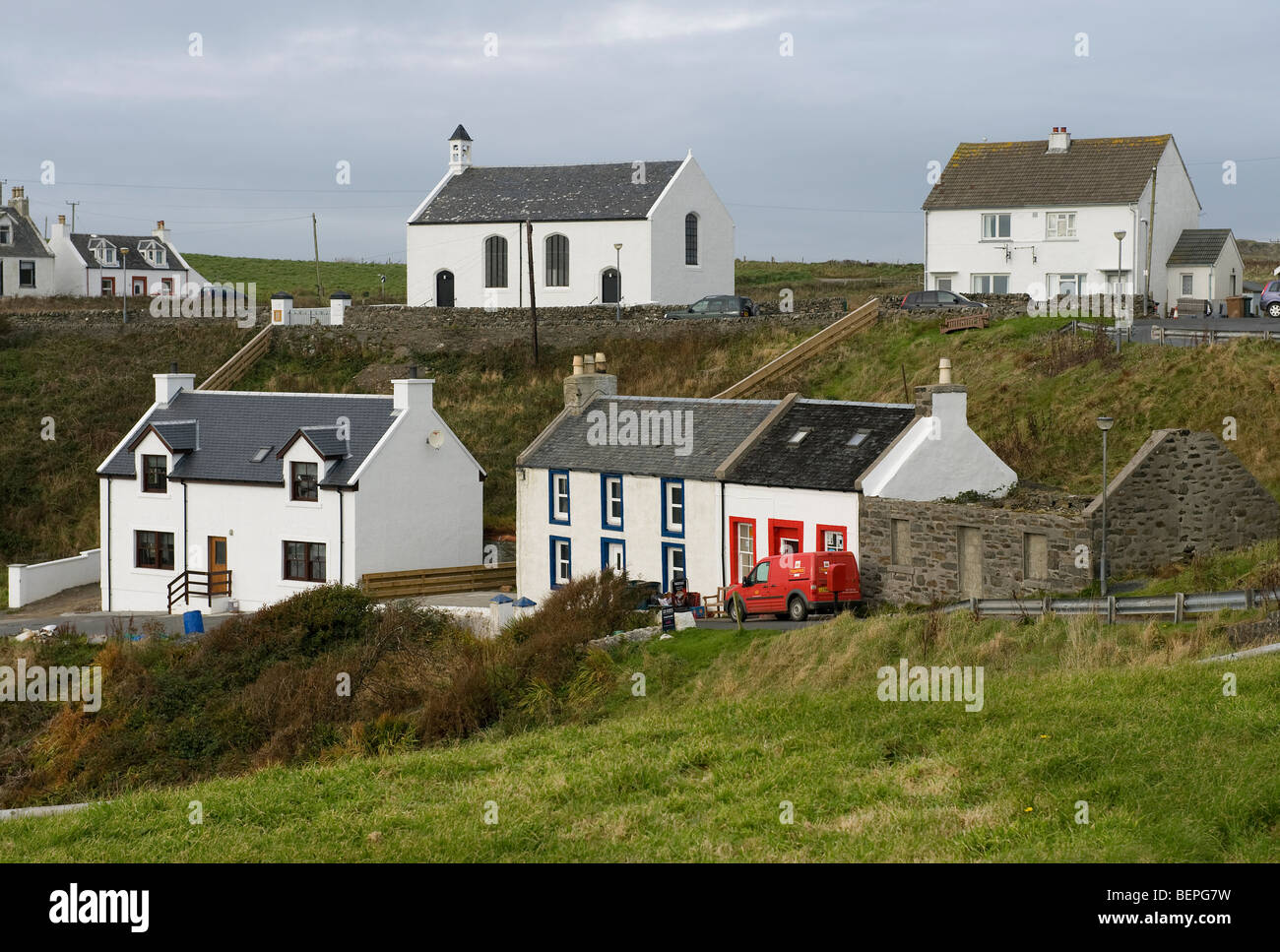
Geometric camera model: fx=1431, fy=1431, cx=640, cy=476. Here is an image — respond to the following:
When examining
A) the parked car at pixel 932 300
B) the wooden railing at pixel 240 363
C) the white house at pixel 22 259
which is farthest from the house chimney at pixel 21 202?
the parked car at pixel 932 300

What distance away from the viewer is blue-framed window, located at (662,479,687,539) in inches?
1377

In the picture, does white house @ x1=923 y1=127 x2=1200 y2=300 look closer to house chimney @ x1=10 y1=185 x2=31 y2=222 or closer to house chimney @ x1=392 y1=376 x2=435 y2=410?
house chimney @ x1=392 y1=376 x2=435 y2=410

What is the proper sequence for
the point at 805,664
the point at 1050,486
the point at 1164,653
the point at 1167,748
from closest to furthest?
the point at 1167,748 → the point at 1164,653 → the point at 805,664 → the point at 1050,486

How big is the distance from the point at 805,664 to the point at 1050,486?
44.6ft

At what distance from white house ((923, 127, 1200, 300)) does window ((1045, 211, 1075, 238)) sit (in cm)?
4

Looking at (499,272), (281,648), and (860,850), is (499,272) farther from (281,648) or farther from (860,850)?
(860,850)

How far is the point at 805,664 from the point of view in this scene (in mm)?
22781

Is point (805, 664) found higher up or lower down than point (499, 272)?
lower down

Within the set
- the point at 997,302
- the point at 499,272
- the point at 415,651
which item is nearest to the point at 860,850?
the point at 415,651

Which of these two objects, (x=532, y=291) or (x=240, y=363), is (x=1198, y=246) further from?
(x=240, y=363)

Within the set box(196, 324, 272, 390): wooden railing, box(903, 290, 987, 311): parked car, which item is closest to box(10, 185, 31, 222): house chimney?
box(196, 324, 272, 390): wooden railing

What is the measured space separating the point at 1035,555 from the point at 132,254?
239 ft

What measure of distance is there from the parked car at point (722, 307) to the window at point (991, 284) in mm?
8857

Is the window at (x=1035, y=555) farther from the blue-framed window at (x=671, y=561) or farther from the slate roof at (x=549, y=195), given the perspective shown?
the slate roof at (x=549, y=195)
